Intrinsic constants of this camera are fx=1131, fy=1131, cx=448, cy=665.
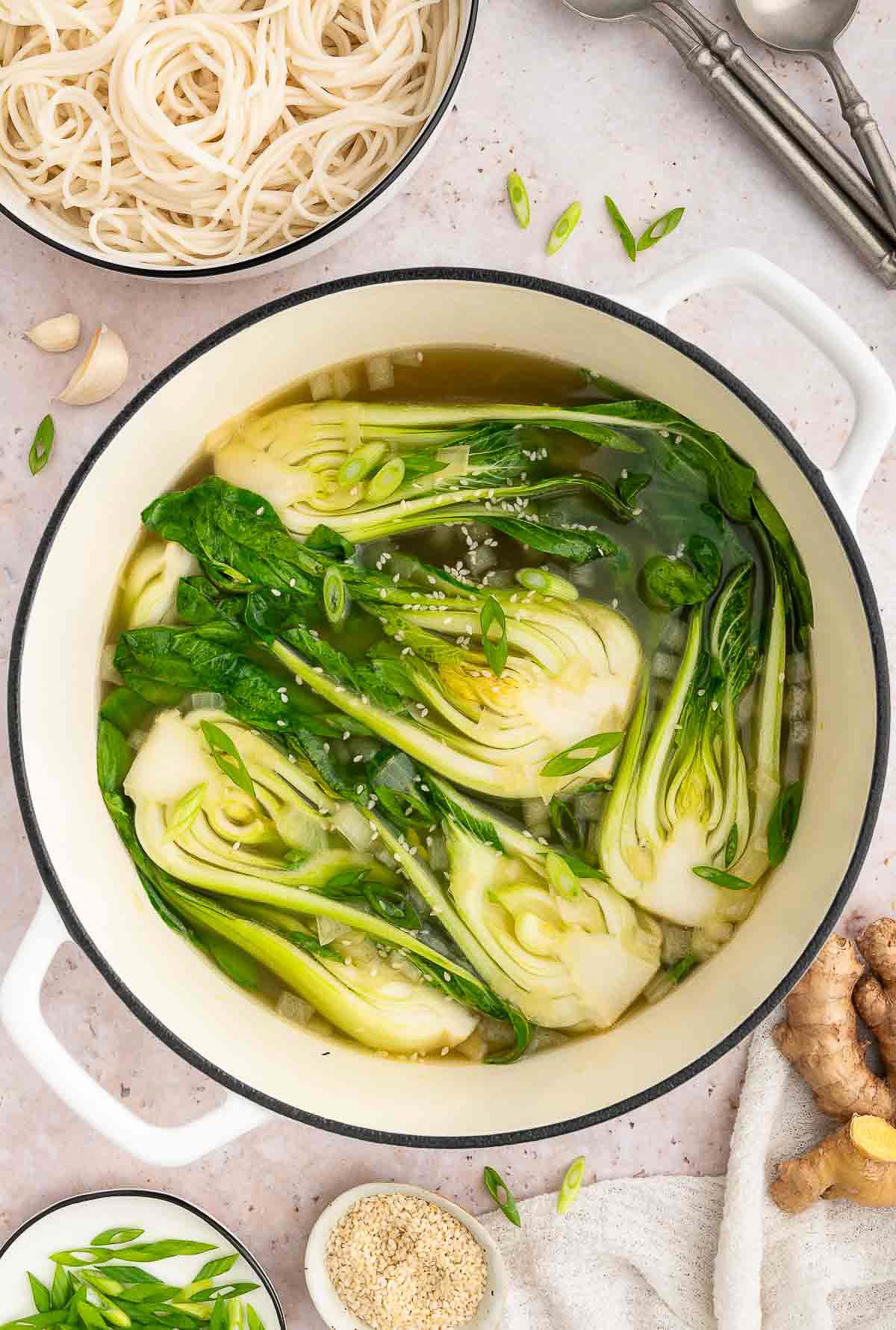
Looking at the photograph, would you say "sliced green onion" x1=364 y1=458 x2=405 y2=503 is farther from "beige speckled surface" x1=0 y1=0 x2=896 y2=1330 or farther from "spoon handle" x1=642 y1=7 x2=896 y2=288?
"spoon handle" x1=642 y1=7 x2=896 y2=288

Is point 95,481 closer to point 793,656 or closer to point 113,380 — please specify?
point 113,380

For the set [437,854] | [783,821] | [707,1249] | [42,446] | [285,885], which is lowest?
[707,1249]

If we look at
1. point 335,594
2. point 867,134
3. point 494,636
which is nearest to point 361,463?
point 335,594

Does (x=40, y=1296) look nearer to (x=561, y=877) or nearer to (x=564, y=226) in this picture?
(x=561, y=877)

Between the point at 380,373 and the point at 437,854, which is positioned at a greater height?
the point at 380,373

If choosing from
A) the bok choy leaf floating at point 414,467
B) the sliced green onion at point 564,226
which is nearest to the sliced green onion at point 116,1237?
the bok choy leaf floating at point 414,467

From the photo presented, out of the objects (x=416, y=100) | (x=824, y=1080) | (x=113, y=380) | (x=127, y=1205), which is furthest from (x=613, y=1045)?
(x=416, y=100)
